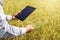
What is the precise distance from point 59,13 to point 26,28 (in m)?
0.39

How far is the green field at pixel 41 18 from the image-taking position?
1.32 m

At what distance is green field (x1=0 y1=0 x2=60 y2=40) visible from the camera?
1.32 metres

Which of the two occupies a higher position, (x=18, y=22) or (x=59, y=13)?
(x=59, y=13)

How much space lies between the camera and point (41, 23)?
55.8 inches

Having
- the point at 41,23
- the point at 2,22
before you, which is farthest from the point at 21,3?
the point at 2,22

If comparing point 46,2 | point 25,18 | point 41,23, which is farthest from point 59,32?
point 46,2

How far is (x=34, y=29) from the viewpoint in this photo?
1364mm

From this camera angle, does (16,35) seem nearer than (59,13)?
Yes

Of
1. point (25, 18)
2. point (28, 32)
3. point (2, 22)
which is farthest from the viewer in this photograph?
point (25, 18)

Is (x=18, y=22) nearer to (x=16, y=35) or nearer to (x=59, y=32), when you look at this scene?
(x=16, y=35)

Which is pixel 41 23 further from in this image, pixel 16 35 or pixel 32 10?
pixel 16 35

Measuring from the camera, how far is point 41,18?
1.47 metres

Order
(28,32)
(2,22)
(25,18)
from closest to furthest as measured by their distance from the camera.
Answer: (2,22) → (28,32) → (25,18)

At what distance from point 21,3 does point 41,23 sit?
0.37 meters
